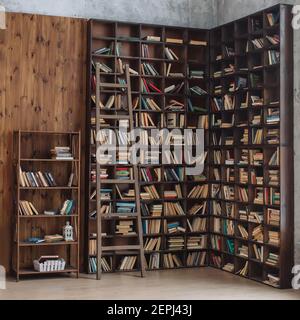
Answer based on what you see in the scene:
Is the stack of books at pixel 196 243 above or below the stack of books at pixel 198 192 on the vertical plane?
below

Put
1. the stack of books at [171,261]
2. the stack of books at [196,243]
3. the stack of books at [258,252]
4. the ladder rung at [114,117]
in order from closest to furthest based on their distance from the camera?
the stack of books at [258,252]
the ladder rung at [114,117]
the stack of books at [171,261]
the stack of books at [196,243]

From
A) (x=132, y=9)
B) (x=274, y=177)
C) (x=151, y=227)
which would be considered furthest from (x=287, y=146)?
(x=132, y=9)

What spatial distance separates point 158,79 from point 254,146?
1.77 meters

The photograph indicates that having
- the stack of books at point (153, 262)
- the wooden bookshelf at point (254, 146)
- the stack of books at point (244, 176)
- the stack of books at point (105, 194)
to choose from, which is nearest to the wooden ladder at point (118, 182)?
the stack of books at point (105, 194)

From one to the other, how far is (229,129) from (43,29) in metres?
2.72

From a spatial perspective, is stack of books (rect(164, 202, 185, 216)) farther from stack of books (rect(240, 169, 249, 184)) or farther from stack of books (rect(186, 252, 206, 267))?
stack of books (rect(240, 169, 249, 184))

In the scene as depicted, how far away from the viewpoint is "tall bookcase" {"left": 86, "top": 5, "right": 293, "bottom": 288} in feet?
23.3

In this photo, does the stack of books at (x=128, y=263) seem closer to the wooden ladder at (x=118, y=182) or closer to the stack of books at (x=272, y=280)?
the wooden ladder at (x=118, y=182)

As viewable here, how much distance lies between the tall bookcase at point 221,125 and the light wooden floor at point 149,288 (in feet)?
1.12

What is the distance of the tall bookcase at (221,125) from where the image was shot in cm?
709

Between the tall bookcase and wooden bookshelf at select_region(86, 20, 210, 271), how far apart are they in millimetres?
13

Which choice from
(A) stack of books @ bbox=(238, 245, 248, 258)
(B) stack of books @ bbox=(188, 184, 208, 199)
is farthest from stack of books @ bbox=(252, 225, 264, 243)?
(B) stack of books @ bbox=(188, 184, 208, 199)

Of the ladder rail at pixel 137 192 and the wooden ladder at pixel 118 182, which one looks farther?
the ladder rail at pixel 137 192

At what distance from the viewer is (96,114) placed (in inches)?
302
